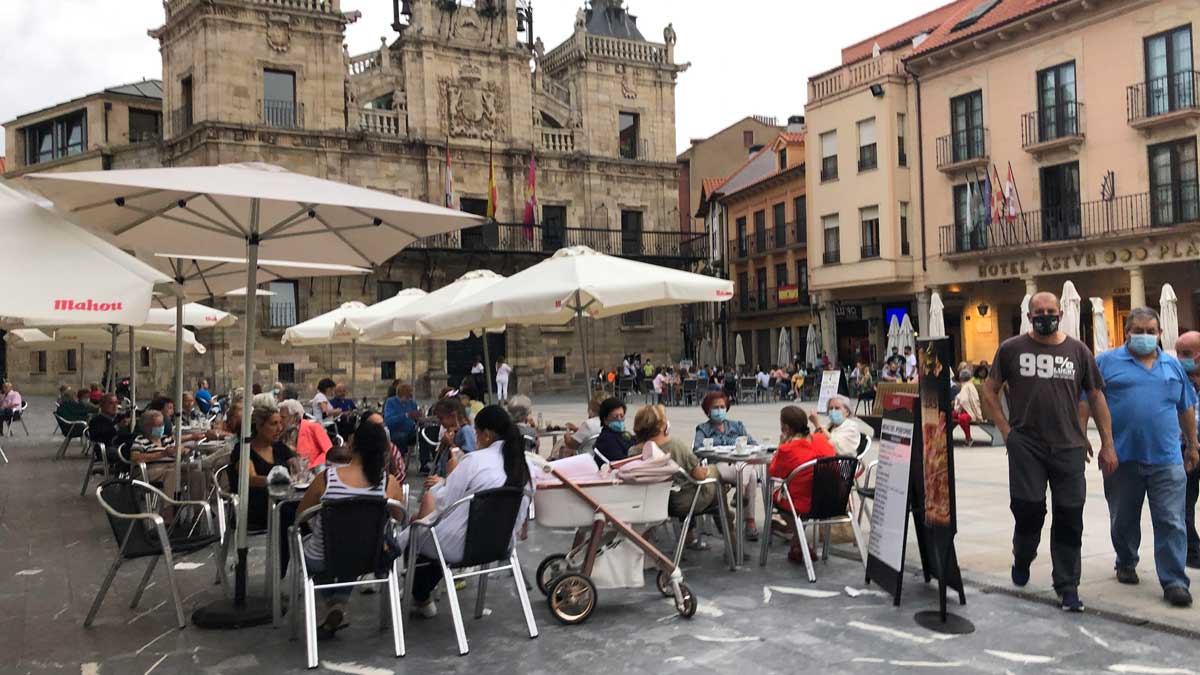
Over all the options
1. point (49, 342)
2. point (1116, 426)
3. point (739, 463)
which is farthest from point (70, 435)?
point (1116, 426)

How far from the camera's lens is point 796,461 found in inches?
267

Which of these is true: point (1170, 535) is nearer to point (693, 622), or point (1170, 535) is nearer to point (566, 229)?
point (693, 622)

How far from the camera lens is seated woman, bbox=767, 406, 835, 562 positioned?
21.7ft

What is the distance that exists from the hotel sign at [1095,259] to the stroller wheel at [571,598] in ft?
74.6

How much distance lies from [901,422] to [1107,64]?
2324cm

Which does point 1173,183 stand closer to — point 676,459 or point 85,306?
point 676,459

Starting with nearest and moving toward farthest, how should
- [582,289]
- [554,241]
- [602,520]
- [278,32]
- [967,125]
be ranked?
[602,520] < [582,289] < [967,125] < [278,32] < [554,241]

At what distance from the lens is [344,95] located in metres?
33.2

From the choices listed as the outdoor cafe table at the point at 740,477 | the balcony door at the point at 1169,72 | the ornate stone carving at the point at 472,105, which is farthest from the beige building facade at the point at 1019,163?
the outdoor cafe table at the point at 740,477

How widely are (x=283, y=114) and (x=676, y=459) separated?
2902 centimetres

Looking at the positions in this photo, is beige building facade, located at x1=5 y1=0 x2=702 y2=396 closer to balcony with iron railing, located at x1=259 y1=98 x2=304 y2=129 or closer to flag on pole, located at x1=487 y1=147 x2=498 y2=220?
balcony with iron railing, located at x1=259 y1=98 x2=304 y2=129

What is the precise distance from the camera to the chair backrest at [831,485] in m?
6.44

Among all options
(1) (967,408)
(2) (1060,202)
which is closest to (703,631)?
(1) (967,408)

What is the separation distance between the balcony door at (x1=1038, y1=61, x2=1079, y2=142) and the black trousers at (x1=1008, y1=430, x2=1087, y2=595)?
23232 millimetres
